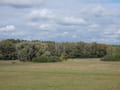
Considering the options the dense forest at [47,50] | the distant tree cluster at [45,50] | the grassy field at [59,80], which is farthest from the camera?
the dense forest at [47,50]

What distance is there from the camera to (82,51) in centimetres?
10869

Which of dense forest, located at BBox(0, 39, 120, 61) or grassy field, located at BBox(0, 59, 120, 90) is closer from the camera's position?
grassy field, located at BBox(0, 59, 120, 90)

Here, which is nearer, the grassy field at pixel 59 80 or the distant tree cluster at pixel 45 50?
the grassy field at pixel 59 80

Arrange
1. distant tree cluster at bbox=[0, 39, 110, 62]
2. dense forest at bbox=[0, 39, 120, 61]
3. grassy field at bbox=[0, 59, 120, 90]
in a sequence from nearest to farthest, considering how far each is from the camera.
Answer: grassy field at bbox=[0, 59, 120, 90], distant tree cluster at bbox=[0, 39, 110, 62], dense forest at bbox=[0, 39, 120, 61]

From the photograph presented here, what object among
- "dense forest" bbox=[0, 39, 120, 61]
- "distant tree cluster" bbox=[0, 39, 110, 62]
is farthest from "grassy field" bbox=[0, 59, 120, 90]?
"distant tree cluster" bbox=[0, 39, 110, 62]

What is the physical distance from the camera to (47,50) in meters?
93.8

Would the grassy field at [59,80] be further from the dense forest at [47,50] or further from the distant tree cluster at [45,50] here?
the distant tree cluster at [45,50]

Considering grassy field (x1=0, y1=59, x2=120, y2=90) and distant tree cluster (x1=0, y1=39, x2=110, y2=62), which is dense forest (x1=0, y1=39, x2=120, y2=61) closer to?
distant tree cluster (x1=0, y1=39, x2=110, y2=62)

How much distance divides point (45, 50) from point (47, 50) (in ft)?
20.6

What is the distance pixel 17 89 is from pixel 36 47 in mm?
68381

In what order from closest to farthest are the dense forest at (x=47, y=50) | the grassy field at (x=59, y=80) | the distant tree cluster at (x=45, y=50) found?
the grassy field at (x=59, y=80), the distant tree cluster at (x=45, y=50), the dense forest at (x=47, y=50)

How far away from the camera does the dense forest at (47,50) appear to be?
270ft

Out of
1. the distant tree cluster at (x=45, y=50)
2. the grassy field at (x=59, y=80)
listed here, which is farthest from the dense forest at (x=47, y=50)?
the grassy field at (x=59, y=80)

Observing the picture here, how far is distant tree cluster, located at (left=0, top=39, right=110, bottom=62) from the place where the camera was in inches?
3223
